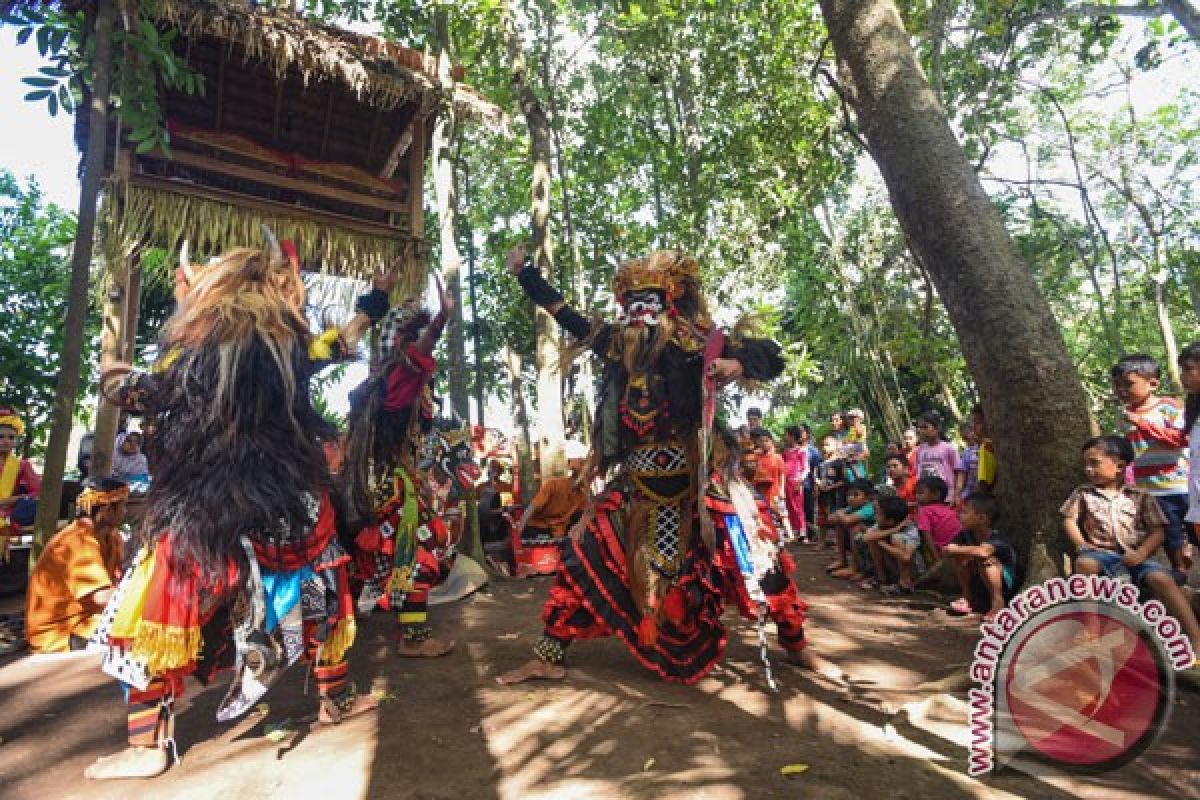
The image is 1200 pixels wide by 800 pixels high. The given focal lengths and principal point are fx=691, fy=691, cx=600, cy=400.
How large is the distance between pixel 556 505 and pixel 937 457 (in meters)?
4.15

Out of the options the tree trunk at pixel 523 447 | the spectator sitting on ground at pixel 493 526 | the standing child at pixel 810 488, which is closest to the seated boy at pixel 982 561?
the spectator sitting on ground at pixel 493 526

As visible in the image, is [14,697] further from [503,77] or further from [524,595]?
[503,77]

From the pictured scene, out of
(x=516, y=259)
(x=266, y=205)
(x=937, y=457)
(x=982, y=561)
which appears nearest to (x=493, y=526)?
(x=266, y=205)

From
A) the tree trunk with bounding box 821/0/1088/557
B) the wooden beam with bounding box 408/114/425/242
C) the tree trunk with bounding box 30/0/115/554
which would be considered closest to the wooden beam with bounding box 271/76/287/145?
the wooden beam with bounding box 408/114/425/242

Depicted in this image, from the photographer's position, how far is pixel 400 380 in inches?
165

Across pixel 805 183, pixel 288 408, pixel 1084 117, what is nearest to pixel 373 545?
pixel 288 408

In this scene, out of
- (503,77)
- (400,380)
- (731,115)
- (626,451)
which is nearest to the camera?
(626,451)

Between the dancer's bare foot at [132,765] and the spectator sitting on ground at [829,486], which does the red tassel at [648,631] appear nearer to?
the dancer's bare foot at [132,765]

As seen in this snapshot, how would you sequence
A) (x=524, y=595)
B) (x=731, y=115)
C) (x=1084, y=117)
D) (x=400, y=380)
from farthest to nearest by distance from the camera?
1. (x=1084, y=117)
2. (x=731, y=115)
3. (x=524, y=595)
4. (x=400, y=380)

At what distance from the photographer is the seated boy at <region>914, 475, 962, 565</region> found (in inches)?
238

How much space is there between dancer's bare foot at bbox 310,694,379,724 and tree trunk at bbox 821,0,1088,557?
3683mm

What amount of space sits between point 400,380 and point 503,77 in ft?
23.2

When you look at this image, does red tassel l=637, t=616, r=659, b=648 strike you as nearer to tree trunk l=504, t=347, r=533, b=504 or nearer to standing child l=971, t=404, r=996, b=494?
standing child l=971, t=404, r=996, b=494

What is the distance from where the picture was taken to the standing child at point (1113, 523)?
3547mm
